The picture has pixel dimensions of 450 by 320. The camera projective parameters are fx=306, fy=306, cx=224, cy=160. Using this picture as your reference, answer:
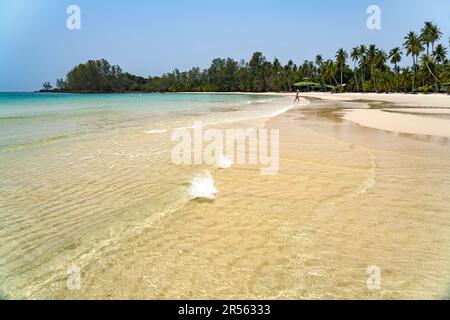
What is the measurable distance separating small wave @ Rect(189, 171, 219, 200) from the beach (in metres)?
Answer: 0.13

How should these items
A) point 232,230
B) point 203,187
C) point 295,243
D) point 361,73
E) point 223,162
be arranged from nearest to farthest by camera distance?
point 295,243
point 232,230
point 203,187
point 223,162
point 361,73

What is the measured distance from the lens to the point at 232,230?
13.5 ft

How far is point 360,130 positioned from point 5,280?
13586mm

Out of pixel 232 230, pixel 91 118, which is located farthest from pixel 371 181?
pixel 91 118

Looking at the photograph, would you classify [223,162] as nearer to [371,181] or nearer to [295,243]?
[371,181]

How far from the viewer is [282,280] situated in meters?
3.01

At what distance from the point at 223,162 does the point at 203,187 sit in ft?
6.94

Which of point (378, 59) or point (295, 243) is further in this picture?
point (378, 59)

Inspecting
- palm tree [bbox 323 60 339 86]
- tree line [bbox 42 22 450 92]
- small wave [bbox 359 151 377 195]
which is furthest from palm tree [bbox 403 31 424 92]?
small wave [bbox 359 151 377 195]

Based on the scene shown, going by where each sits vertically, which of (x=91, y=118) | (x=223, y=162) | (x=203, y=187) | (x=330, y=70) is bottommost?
(x=203, y=187)

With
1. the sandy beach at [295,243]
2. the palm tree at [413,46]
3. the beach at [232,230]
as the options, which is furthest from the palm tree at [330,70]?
the sandy beach at [295,243]

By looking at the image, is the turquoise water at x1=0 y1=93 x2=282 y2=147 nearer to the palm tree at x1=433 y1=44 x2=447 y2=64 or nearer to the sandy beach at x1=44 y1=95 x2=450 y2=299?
the sandy beach at x1=44 y1=95 x2=450 y2=299
